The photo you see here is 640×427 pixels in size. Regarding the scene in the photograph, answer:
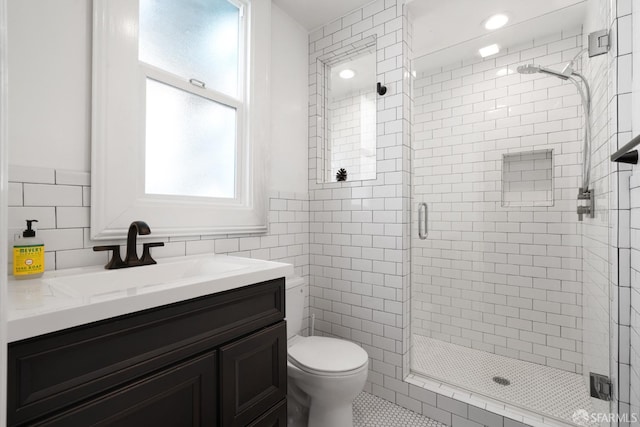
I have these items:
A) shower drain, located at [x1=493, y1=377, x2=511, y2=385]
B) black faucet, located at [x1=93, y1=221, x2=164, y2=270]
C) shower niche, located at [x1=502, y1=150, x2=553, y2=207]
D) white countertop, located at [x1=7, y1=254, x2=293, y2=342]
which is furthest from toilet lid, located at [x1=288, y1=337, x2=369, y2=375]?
shower niche, located at [x1=502, y1=150, x2=553, y2=207]

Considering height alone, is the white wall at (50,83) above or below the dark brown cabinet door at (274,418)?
above

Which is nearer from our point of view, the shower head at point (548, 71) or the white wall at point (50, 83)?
the white wall at point (50, 83)

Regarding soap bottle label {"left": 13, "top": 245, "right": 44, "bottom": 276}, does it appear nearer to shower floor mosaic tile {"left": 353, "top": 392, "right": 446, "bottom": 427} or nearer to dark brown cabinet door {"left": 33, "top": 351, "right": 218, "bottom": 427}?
dark brown cabinet door {"left": 33, "top": 351, "right": 218, "bottom": 427}

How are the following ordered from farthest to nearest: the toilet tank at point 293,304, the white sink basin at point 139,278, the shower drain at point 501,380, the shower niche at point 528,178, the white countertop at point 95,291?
the shower niche at point 528,178, the shower drain at point 501,380, the toilet tank at point 293,304, the white sink basin at point 139,278, the white countertop at point 95,291

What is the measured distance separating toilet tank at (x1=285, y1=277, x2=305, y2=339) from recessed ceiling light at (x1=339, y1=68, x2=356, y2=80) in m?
1.77

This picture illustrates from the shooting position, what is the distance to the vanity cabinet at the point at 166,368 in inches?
26.4

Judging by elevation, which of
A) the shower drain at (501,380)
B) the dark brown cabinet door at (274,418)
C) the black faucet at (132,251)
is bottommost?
the shower drain at (501,380)

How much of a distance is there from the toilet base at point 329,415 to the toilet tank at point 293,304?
15.8 inches

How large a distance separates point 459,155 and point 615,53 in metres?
1.47

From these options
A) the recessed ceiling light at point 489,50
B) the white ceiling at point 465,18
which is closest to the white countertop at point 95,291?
the white ceiling at point 465,18

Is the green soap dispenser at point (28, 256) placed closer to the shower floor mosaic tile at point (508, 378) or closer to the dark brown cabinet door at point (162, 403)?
the dark brown cabinet door at point (162, 403)

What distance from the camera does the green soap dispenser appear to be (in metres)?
0.97

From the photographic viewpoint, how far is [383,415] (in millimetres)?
1830

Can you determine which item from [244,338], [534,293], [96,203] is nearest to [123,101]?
[96,203]
